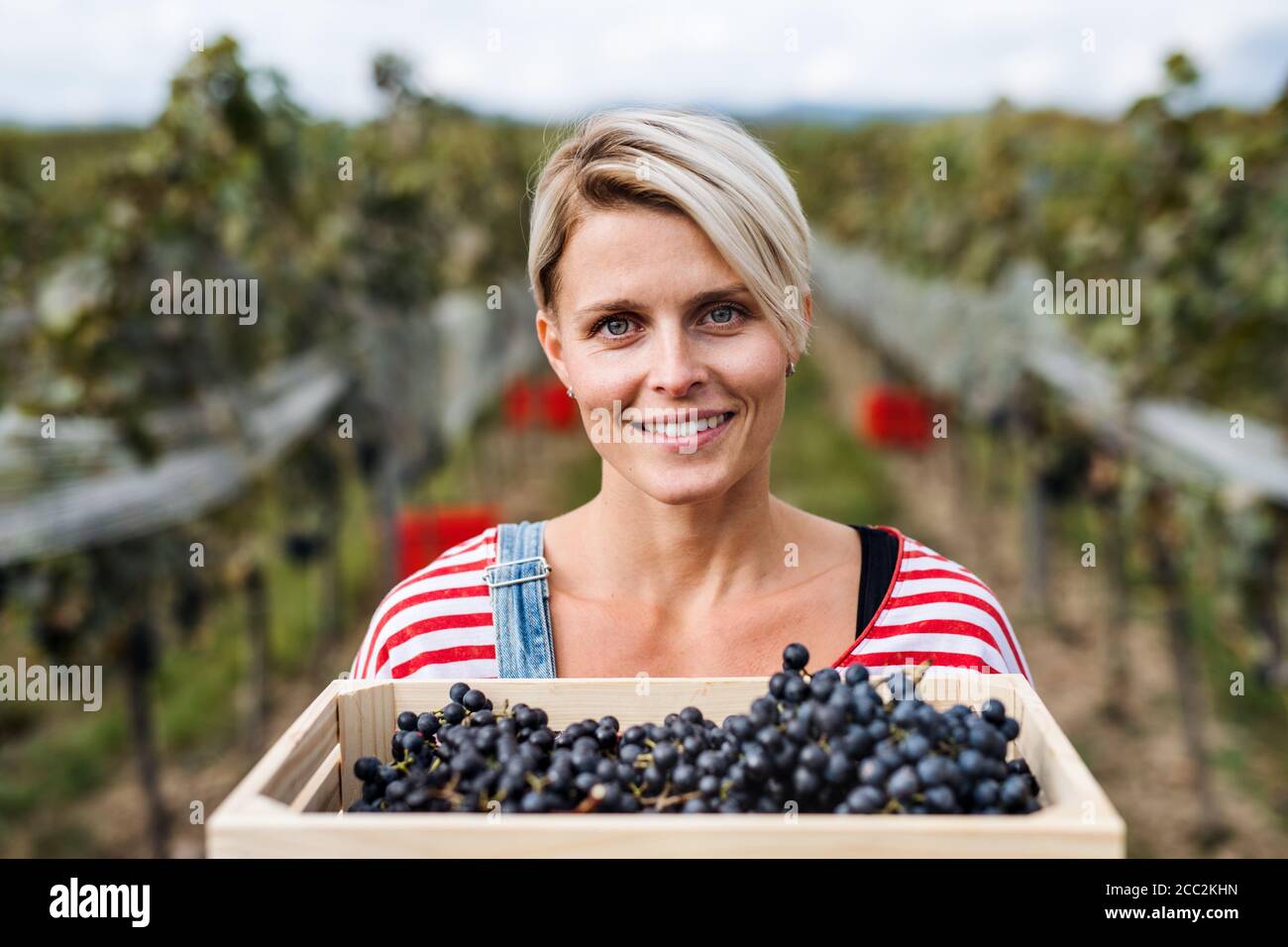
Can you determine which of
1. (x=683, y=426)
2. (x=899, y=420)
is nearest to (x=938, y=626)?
(x=683, y=426)

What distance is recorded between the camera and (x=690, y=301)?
1.59m

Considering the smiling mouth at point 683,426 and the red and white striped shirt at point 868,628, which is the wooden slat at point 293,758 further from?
the smiling mouth at point 683,426

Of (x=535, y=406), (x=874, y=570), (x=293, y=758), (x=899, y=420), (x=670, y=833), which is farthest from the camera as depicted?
(x=535, y=406)

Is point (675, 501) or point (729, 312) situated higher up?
point (729, 312)

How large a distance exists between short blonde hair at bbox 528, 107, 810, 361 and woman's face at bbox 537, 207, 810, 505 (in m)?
0.03

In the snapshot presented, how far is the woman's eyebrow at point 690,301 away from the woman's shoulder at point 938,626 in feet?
1.58

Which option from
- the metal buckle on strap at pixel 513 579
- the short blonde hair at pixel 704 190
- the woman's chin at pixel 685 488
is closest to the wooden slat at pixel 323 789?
the metal buckle on strap at pixel 513 579

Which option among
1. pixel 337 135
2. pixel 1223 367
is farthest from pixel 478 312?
pixel 1223 367

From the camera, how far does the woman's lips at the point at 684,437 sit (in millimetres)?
1620

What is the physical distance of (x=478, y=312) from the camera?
971 centimetres

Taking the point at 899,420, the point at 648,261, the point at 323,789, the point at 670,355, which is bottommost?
the point at 323,789

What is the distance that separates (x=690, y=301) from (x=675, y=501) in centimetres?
27

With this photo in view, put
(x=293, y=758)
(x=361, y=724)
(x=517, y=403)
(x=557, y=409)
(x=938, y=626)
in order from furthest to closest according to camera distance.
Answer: (x=557, y=409), (x=517, y=403), (x=938, y=626), (x=361, y=724), (x=293, y=758)

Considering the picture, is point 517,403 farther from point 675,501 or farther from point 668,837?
point 668,837
